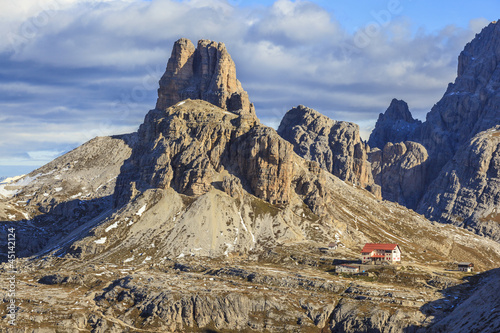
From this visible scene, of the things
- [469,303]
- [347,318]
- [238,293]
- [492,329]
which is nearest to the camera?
[492,329]

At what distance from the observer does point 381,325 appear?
6870 inches

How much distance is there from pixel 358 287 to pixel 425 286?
A: 23300 mm

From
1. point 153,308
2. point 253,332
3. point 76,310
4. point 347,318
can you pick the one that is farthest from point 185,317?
point 347,318

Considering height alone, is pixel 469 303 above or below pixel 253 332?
above

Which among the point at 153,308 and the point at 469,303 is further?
the point at 153,308

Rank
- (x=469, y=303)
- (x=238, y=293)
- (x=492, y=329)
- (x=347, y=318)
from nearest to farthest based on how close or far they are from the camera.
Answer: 1. (x=492, y=329)
2. (x=469, y=303)
3. (x=347, y=318)
4. (x=238, y=293)

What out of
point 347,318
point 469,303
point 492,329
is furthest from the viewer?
point 347,318

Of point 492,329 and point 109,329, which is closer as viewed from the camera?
point 492,329

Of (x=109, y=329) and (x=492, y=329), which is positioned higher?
(x=492, y=329)

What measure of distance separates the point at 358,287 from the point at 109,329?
8253 centimetres

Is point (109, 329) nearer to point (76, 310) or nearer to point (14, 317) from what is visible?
point (76, 310)

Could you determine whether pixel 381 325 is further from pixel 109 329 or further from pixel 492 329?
pixel 109 329

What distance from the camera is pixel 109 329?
18175 cm

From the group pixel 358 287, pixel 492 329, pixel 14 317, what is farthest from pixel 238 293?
pixel 492 329
